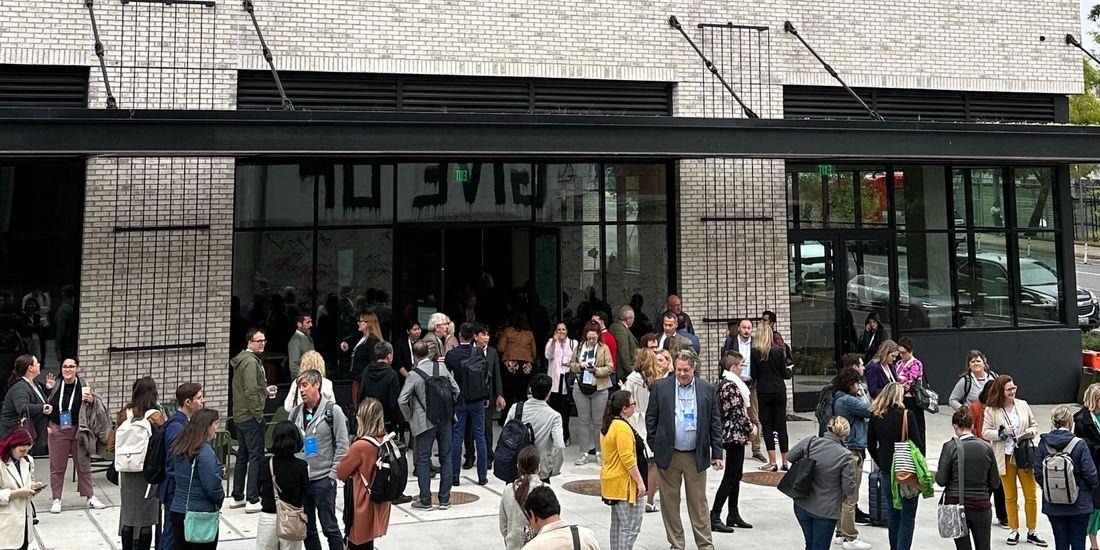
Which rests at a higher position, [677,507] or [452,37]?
[452,37]

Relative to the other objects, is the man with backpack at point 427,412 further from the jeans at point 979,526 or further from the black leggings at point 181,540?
the jeans at point 979,526

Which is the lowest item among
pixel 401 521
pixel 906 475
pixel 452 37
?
pixel 401 521

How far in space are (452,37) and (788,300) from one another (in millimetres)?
6566

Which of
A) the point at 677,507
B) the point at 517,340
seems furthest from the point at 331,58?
the point at 677,507

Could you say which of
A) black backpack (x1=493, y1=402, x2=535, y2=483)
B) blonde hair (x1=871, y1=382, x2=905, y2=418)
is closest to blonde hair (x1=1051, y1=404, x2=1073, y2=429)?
blonde hair (x1=871, y1=382, x2=905, y2=418)

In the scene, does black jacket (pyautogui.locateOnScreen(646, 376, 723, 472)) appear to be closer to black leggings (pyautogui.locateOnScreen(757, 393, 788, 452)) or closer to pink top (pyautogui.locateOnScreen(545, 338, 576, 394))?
black leggings (pyautogui.locateOnScreen(757, 393, 788, 452))

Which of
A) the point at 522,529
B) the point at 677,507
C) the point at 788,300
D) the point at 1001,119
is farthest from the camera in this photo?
the point at 1001,119

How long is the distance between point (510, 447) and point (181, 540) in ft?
7.94

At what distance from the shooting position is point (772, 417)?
1184 centimetres

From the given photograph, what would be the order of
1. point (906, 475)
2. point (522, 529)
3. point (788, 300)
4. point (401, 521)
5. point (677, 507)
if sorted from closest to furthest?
1. point (522, 529)
2. point (906, 475)
3. point (677, 507)
4. point (401, 521)
5. point (788, 300)

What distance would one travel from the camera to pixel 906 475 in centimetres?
782

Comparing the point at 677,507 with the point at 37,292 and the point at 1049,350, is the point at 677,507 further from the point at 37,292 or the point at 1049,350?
the point at 1049,350

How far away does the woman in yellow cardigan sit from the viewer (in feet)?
→ 25.5

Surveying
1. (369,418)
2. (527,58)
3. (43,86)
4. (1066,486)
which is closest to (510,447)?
(369,418)
